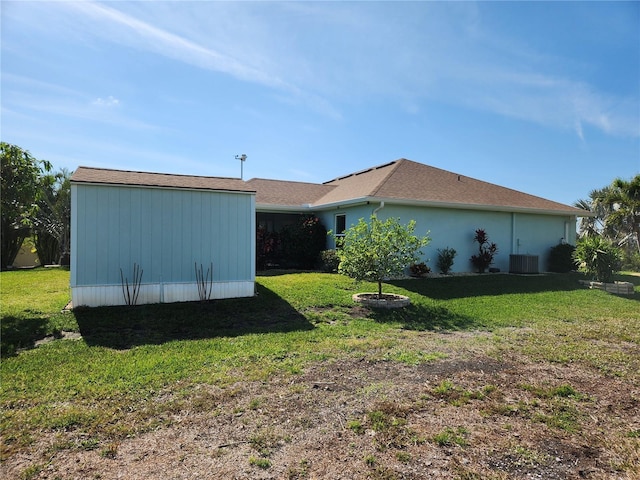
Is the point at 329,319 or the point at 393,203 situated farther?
the point at 393,203

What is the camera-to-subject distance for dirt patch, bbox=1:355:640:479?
→ 2619 mm

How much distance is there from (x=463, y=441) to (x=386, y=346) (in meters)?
2.75

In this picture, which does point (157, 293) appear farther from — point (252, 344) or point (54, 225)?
point (54, 225)

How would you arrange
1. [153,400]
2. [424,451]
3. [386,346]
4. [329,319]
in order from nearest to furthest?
[424,451] < [153,400] < [386,346] < [329,319]


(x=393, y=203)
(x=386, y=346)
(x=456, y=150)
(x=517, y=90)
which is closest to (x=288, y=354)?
(x=386, y=346)

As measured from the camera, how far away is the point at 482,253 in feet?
48.9

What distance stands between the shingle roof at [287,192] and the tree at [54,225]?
941 centimetres

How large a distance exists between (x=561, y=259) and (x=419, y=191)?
7.74m

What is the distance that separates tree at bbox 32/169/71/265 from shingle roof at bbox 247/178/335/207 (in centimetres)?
941

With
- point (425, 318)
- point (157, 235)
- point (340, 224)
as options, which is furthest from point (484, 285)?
point (157, 235)

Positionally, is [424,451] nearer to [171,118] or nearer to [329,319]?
[329,319]

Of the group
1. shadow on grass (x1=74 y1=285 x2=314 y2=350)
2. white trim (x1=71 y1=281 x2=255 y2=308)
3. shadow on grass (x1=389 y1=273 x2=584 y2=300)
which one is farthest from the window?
shadow on grass (x1=74 y1=285 x2=314 y2=350)

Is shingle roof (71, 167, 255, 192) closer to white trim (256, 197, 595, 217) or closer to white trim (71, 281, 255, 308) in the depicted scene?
white trim (71, 281, 255, 308)

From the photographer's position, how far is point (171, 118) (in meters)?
11.6
